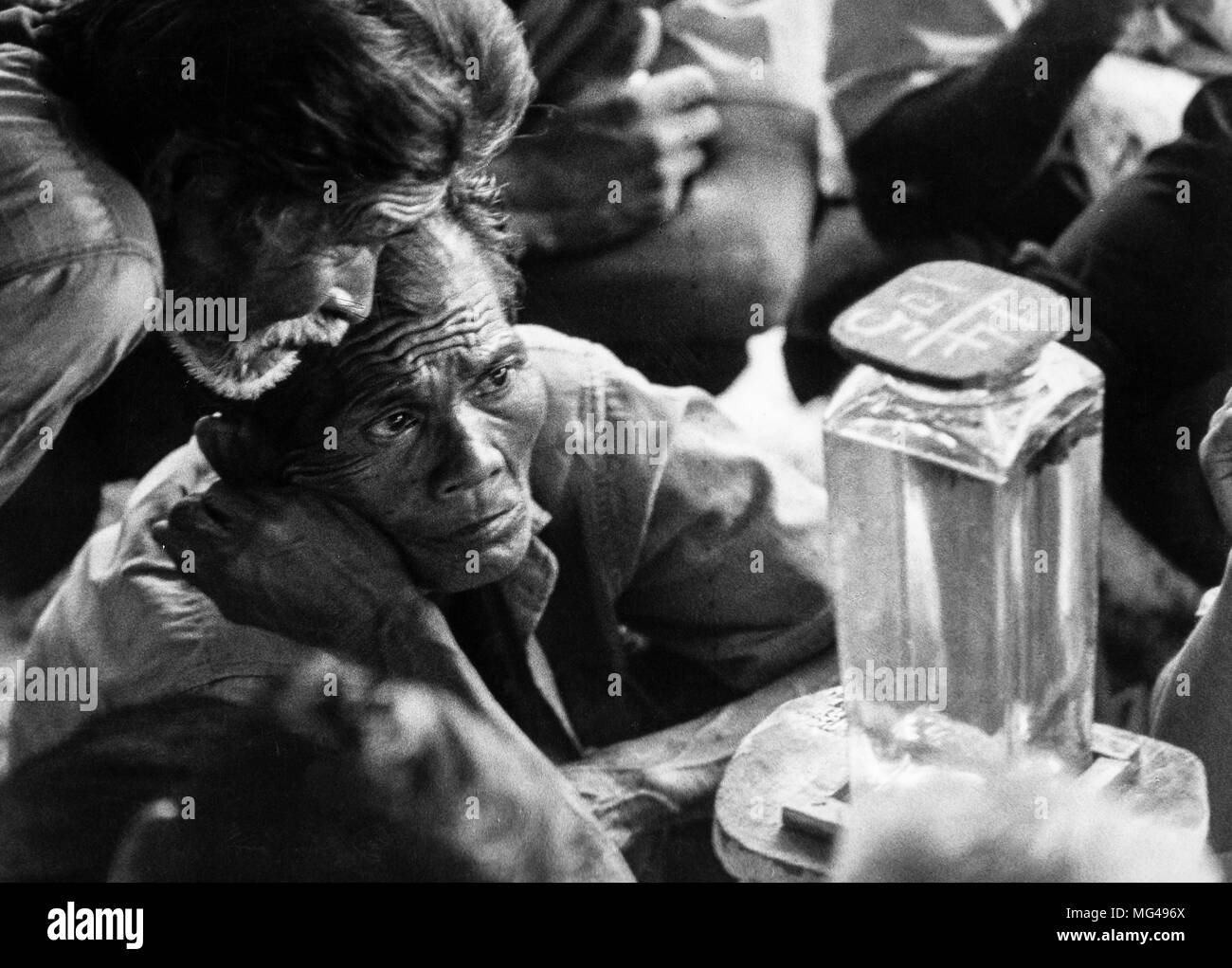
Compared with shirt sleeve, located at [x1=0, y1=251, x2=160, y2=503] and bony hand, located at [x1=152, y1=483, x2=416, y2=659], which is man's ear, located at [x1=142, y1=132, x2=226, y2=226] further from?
bony hand, located at [x1=152, y1=483, x2=416, y2=659]

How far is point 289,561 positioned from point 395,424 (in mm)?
174

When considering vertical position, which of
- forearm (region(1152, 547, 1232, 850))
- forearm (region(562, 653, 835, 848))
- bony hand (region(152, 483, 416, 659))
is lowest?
forearm (region(562, 653, 835, 848))

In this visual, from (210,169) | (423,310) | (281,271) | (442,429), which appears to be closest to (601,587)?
(442,429)

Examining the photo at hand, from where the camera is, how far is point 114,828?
2012 millimetres

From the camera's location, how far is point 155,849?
79.5 inches

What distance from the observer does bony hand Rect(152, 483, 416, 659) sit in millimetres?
1951

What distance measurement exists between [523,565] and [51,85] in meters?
0.65

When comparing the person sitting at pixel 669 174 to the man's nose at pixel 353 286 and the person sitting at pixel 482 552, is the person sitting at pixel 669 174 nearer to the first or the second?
the person sitting at pixel 482 552

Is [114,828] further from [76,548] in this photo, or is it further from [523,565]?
[523,565]

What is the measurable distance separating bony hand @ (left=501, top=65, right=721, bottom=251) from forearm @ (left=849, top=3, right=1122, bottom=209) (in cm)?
17

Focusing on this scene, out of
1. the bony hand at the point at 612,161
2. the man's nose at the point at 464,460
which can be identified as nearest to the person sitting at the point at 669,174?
the bony hand at the point at 612,161

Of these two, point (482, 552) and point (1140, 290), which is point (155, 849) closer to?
point (482, 552)

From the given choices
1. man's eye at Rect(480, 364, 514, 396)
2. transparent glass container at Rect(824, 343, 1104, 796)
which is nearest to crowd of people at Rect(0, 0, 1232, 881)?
man's eye at Rect(480, 364, 514, 396)

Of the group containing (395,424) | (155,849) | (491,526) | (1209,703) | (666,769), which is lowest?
(155,849)
